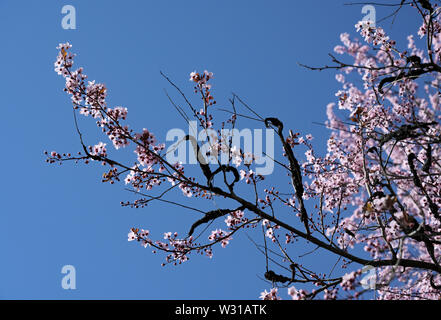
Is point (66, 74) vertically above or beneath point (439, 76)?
above

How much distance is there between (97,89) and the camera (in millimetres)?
5121

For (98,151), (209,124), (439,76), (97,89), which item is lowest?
(98,151)

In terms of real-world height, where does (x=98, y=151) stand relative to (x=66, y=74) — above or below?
below
